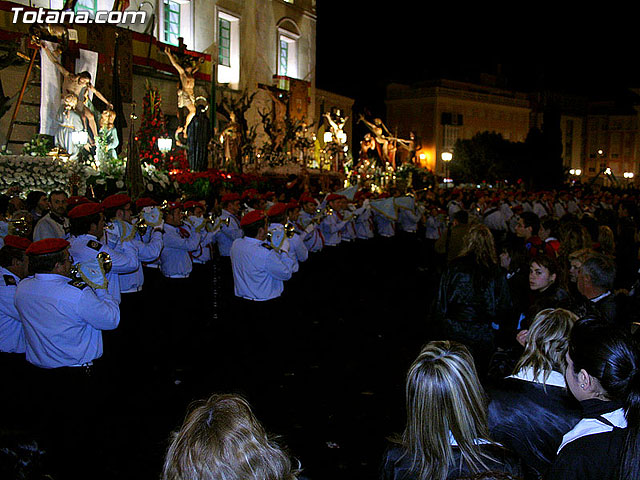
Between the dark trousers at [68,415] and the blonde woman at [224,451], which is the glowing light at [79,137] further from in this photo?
the blonde woman at [224,451]

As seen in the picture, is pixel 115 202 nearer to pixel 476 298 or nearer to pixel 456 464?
pixel 476 298

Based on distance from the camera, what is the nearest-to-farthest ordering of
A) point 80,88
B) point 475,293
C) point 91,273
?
point 91,273, point 475,293, point 80,88

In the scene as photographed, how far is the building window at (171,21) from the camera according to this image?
22.4m

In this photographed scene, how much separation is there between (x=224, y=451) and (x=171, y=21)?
23.5m

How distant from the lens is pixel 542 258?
5.05 m

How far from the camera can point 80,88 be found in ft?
49.4

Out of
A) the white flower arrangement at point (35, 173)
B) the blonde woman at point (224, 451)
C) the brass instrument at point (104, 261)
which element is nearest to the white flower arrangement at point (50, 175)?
the white flower arrangement at point (35, 173)

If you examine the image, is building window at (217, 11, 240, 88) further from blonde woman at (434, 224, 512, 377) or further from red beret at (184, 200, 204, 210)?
blonde woman at (434, 224, 512, 377)

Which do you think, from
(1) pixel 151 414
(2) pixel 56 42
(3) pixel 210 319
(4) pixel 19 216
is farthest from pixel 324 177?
(1) pixel 151 414

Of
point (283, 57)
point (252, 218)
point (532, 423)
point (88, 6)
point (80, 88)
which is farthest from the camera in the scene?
point (283, 57)

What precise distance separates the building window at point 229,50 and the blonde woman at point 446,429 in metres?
24.6

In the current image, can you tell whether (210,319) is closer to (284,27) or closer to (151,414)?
(151,414)

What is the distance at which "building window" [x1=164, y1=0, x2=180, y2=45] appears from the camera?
2242cm

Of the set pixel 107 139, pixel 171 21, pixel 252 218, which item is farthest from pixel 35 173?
pixel 171 21
